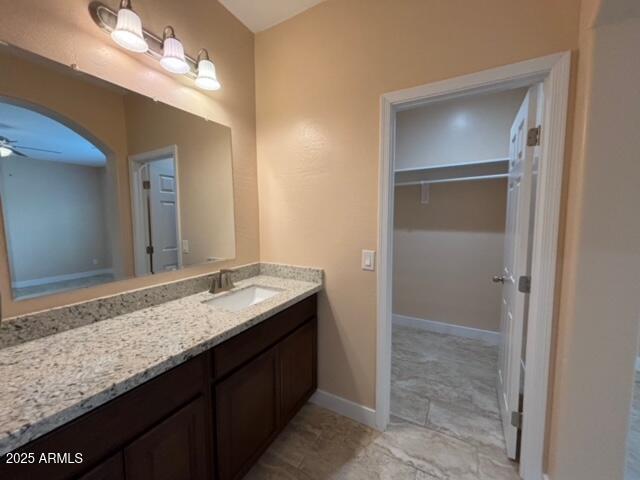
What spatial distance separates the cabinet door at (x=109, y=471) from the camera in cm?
76

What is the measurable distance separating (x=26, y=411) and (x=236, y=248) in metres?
1.35

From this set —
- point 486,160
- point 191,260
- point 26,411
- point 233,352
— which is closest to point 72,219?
point 191,260

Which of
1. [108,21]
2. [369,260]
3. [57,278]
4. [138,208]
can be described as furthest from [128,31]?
[369,260]

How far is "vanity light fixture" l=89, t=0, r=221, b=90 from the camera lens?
1.17 m

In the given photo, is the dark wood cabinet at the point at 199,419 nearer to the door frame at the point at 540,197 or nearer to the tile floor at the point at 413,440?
the tile floor at the point at 413,440

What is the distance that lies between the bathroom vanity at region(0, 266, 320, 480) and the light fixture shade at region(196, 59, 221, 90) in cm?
126

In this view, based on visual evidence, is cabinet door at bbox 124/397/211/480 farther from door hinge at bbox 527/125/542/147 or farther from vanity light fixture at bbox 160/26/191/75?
door hinge at bbox 527/125/542/147

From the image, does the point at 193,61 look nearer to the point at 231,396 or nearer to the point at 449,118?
the point at 231,396

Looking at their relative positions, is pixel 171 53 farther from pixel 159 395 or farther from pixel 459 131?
pixel 459 131

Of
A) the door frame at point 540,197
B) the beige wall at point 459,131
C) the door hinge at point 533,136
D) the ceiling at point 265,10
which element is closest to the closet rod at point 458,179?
the beige wall at point 459,131

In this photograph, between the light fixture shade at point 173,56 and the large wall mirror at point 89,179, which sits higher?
the light fixture shade at point 173,56

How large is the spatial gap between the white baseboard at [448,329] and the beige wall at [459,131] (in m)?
1.83

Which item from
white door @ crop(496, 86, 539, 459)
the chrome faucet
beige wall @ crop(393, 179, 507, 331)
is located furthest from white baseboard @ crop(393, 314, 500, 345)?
the chrome faucet

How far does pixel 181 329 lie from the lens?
116 centimetres
